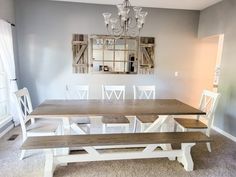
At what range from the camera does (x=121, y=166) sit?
7.98 ft

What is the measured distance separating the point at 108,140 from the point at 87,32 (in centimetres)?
279

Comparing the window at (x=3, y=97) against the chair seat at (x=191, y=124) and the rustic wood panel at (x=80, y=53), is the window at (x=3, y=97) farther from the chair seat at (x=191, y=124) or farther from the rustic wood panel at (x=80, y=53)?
the chair seat at (x=191, y=124)

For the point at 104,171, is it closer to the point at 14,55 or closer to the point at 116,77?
the point at 116,77

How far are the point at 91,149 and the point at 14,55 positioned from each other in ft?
9.03

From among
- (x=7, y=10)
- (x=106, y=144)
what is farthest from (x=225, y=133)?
(x=7, y=10)

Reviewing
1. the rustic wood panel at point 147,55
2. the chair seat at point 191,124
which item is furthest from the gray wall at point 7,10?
the chair seat at point 191,124

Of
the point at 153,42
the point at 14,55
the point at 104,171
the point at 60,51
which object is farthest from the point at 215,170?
the point at 14,55

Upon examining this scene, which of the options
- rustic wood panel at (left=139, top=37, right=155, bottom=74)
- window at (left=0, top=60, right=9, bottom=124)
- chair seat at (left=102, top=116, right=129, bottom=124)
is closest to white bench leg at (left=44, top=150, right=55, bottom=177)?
chair seat at (left=102, top=116, right=129, bottom=124)

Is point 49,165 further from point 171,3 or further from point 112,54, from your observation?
point 171,3

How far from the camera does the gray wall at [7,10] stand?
3273 mm

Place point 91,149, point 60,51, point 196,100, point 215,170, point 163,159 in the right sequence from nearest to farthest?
1. point 91,149
2. point 215,170
3. point 163,159
4. point 60,51
5. point 196,100

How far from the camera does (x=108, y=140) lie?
7.27ft

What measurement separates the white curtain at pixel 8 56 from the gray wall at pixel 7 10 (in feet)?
0.44

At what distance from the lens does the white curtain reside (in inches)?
130
